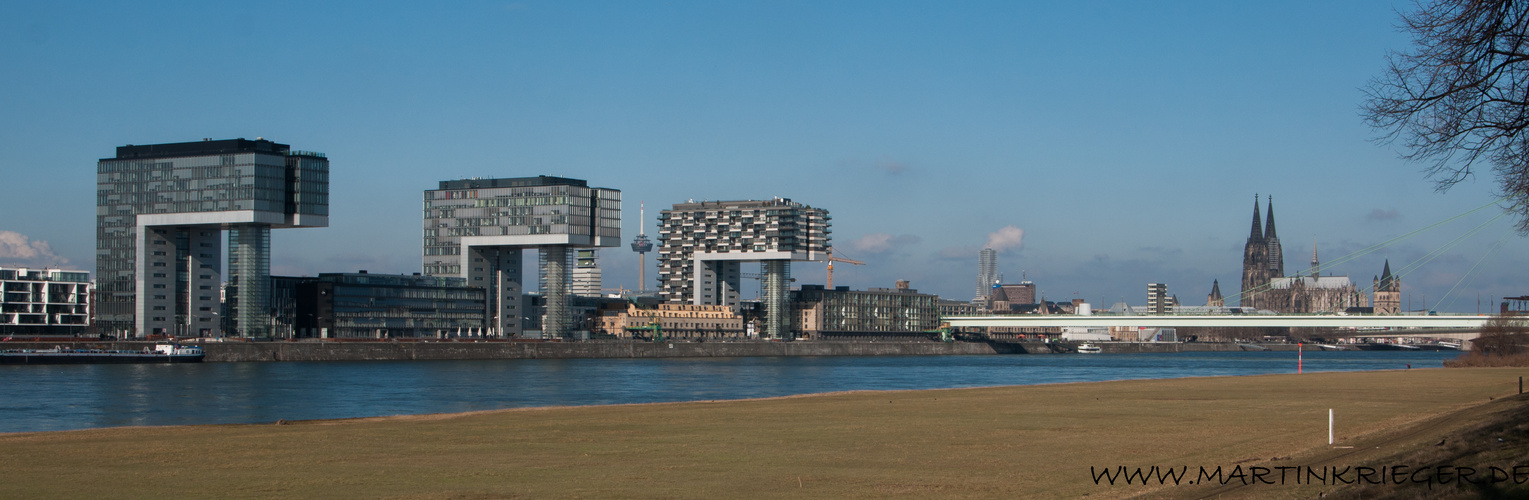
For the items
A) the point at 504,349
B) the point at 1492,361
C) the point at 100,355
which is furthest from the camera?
the point at 504,349

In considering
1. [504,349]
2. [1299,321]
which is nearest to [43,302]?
[504,349]

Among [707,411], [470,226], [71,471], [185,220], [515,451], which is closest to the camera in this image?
[71,471]

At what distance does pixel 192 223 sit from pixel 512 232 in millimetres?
42456

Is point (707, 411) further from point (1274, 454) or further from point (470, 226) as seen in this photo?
point (470, 226)

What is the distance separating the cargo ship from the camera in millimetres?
103062

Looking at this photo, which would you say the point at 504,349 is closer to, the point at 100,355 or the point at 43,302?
the point at 100,355

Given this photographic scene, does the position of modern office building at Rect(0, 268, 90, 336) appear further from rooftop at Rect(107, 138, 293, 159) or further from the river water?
the river water

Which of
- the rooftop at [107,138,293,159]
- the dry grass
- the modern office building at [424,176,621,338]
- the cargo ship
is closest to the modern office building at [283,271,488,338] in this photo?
the modern office building at [424,176,621,338]

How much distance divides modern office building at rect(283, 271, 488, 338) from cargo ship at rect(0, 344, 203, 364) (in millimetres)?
32155

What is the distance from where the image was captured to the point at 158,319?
139500mm

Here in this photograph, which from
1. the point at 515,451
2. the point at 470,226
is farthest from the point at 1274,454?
the point at 470,226

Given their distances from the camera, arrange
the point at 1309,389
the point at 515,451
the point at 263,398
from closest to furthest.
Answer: the point at 515,451
the point at 1309,389
the point at 263,398

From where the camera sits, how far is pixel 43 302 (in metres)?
139

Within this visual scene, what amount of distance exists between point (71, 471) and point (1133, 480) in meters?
17.3
